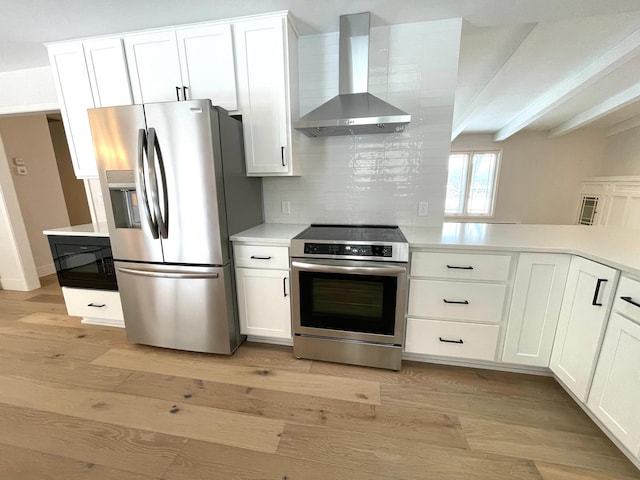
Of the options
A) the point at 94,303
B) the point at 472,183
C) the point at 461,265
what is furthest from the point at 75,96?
the point at 472,183

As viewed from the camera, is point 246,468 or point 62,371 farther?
point 62,371

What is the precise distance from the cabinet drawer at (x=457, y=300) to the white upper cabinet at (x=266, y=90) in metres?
1.33

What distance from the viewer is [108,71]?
82.4 inches

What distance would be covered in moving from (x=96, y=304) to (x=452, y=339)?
3019mm

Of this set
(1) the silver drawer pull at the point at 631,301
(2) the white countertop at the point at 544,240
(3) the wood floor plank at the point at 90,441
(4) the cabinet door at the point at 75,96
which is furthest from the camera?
(4) the cabinet door at the point at 75,96

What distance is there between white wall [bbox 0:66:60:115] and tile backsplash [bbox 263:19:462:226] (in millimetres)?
2471

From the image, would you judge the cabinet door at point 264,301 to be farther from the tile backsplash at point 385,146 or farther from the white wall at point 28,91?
the white wall at point 28,91

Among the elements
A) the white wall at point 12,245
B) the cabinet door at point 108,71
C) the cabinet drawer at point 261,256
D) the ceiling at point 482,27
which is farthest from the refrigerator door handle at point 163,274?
the white wall at point 12,245

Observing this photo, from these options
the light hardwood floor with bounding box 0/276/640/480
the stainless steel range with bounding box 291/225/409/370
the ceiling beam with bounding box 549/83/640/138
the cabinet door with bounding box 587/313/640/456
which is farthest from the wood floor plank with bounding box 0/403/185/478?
the ceiling beam with bounding box 549/83/640/138

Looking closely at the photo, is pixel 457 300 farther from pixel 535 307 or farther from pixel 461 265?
pixel 535 307

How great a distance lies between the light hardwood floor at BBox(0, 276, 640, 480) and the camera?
1.24 m

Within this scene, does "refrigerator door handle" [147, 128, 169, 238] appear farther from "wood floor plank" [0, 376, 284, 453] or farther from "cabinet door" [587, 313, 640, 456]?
"cabinet door" [587, 313, 640, 456]

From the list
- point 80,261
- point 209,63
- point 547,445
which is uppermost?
point 209,63

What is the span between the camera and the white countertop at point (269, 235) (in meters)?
1.86
